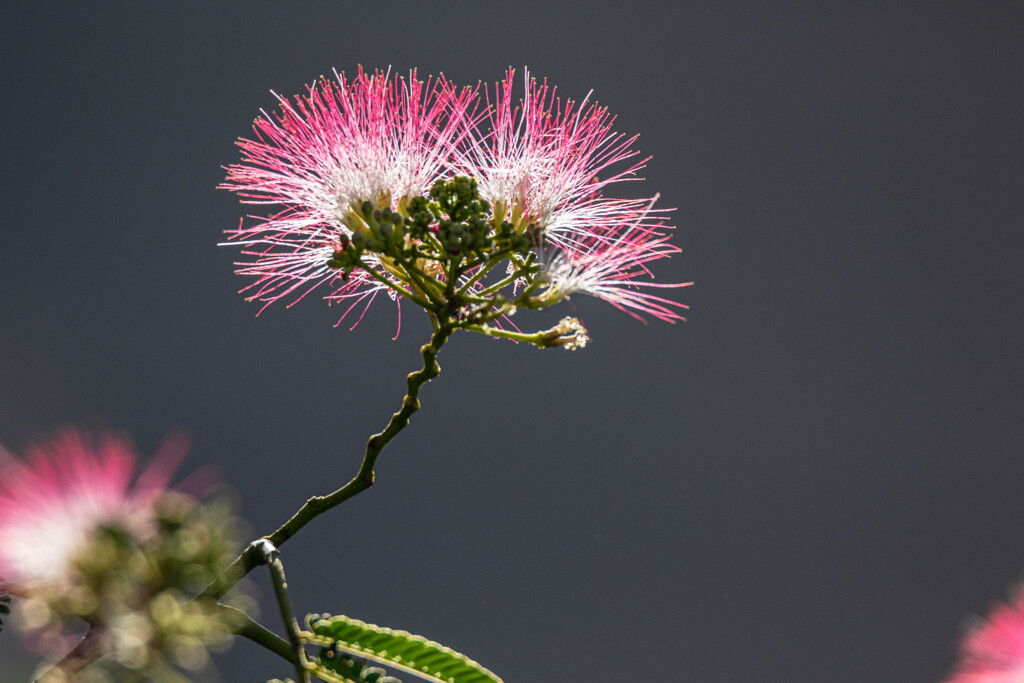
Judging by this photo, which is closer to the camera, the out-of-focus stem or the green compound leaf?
the out-of-focus stem

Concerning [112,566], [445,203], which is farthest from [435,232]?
[112,566]

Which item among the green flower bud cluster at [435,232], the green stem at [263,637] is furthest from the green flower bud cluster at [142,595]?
the green flower bud cluster at [435,232]

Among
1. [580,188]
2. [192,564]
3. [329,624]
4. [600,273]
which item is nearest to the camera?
[192,564]

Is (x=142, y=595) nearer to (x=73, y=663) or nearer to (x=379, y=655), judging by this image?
(x=73, y=663)

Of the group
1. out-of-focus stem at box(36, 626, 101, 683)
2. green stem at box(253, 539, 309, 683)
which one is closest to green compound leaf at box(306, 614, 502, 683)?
green stem at box(253, 539, 309, 683)

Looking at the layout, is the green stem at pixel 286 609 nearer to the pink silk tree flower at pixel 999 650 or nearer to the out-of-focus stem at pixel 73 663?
the out-of-focus stem at pixel 73 663

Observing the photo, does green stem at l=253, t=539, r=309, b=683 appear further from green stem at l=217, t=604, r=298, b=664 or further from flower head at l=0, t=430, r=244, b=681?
flower head at l=0, t=430, r=244, b=681

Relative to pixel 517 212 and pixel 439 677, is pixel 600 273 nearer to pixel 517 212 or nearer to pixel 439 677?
pixel 517 212

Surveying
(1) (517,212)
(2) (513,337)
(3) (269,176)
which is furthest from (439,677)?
(3) (269,176)
